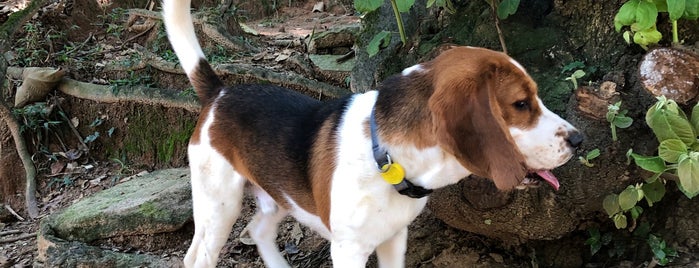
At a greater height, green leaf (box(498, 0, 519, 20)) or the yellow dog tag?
green leaf (box(498, 0, 519, 20))

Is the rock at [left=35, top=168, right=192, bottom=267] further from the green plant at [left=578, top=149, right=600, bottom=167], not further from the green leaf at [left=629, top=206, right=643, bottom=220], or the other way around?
the green leaf at [left=629, top=206, right=643, bottom=220]

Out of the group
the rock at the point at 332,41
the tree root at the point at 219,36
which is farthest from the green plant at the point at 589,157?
the tree root at the point at 219,36

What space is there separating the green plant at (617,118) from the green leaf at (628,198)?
294mm

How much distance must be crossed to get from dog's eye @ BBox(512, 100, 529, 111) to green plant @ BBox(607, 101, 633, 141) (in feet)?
2.29

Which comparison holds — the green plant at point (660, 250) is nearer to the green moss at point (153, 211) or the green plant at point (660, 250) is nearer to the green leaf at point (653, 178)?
the green leaf at point (653, 178)

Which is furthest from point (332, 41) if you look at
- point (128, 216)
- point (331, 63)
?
point (128, 216)

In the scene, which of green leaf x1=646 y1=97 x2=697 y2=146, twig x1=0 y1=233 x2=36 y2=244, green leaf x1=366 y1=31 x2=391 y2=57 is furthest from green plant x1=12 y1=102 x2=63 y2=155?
green leaf x1=646 y1=97 x2=697 y2=146

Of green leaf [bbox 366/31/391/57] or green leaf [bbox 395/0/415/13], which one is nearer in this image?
green leaf [bbox 395/0/415/13]

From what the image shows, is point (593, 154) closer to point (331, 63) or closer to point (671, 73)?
point (671, 73)

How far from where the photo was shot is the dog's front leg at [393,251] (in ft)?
11.4

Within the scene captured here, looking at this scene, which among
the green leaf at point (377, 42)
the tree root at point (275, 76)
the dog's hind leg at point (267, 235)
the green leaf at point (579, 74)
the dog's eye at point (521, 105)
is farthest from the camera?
the tree root at point (275, 76)

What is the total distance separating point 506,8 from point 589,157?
99 cm

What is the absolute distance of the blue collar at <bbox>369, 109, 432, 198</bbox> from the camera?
283 centimetres

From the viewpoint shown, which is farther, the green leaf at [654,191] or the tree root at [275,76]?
the tree root at [275,76]
